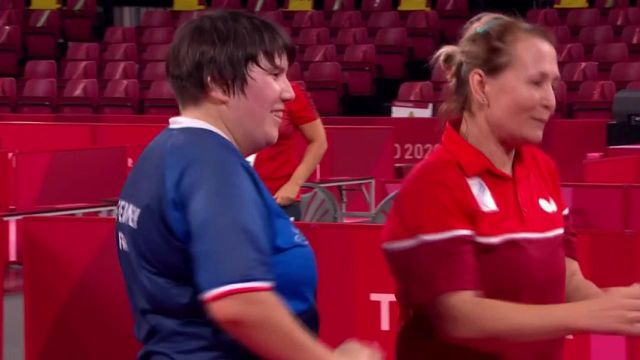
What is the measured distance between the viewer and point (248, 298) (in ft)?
6.33

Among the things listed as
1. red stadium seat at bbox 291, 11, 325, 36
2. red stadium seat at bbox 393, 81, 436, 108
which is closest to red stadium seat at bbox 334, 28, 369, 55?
red stadium seat at bbox 291, 11, 325, 36

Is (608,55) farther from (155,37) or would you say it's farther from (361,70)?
(155,37)

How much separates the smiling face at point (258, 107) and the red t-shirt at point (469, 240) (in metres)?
0.38

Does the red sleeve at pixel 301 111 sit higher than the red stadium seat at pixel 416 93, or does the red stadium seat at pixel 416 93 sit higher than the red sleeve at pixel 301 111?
the red sleeve at pixel 301 111

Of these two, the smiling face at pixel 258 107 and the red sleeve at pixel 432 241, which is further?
the red sleeve at pixel 432 241

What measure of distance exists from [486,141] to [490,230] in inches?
7.5

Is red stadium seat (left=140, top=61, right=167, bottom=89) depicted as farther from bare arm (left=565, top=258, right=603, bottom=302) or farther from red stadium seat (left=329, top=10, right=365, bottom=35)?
bare arm (left=565, top=258, right=603, bottom=302)

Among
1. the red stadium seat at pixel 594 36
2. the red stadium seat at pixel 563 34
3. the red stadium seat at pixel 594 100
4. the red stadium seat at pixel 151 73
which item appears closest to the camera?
the red stadium seat at pixel 594 100

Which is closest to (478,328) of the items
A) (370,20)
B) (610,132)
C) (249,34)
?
(249,34)

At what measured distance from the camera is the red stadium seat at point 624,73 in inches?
484

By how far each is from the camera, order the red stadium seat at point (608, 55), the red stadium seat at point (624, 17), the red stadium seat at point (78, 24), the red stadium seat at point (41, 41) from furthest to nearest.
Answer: the red stadium seat at point (78, 24), the red stadium seat at point (41, 41), the red stadium seat at point (624, 17), the red stadium seat at point (608, 55)

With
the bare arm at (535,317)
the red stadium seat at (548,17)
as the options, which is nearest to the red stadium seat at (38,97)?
the red stadium seat at (548,17)

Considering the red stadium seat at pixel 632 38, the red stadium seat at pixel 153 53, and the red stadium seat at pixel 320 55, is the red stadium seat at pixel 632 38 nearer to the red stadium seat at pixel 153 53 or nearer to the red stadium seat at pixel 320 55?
the red stadium seat at pixel 320 55

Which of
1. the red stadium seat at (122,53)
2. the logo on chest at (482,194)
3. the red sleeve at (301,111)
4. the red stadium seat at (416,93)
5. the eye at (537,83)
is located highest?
the eye at (537,83)
